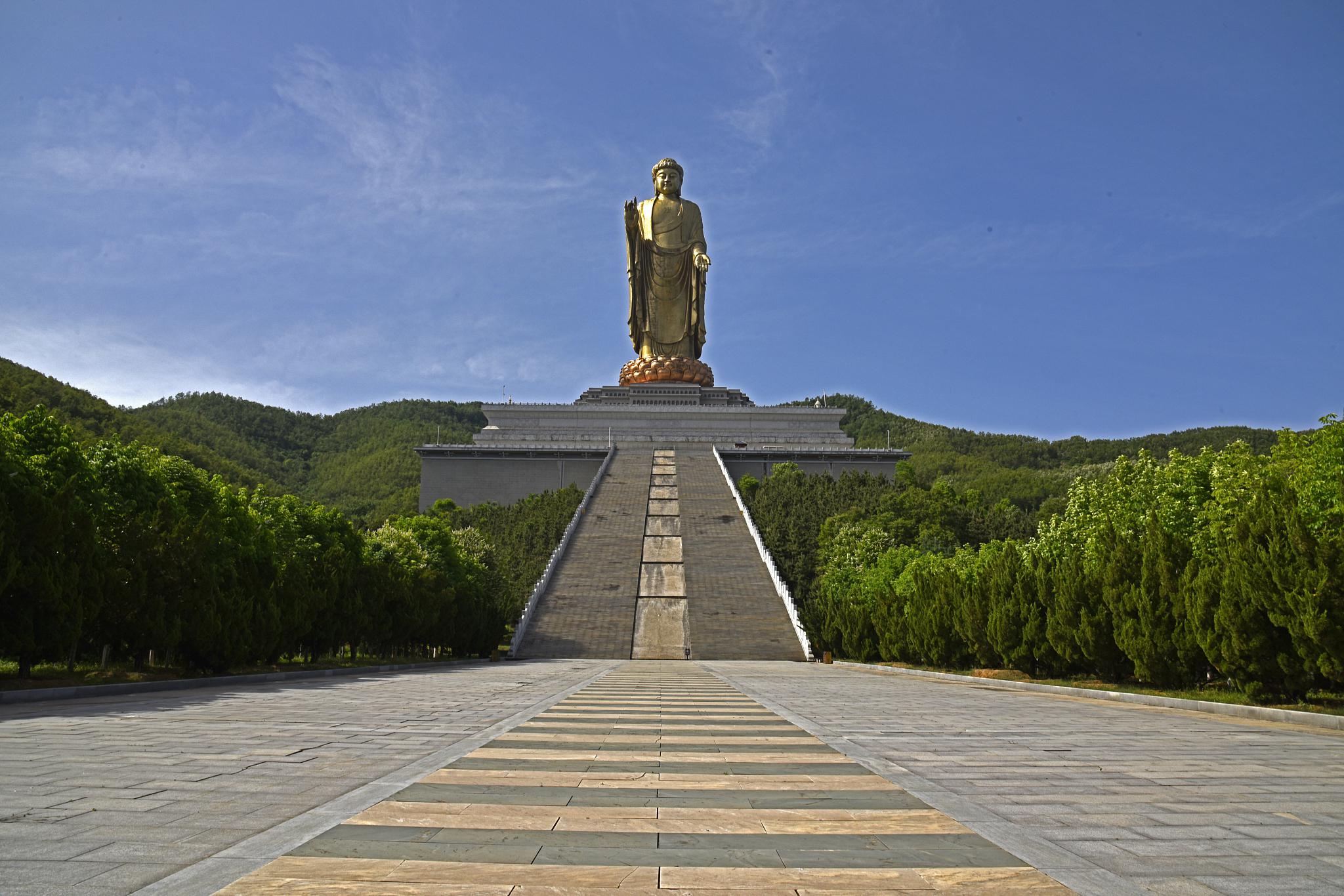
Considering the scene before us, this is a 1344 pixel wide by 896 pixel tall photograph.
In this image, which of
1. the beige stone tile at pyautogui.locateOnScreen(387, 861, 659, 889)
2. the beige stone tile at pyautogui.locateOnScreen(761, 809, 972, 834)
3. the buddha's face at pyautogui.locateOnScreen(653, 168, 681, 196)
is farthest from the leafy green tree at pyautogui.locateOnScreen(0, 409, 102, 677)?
the buddha's face at pyautogui.locateOnScreen(653, 168, 681, 196)

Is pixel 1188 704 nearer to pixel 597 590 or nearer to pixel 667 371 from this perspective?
pixel 597 590

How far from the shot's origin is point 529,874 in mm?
3068

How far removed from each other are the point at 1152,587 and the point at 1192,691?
1.19 metres

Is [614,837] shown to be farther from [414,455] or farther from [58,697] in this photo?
[414,455]

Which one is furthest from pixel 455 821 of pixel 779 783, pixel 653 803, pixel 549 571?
pixel 549 571

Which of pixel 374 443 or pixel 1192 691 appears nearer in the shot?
pixel 1192 691

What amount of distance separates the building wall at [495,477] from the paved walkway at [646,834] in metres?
39.7

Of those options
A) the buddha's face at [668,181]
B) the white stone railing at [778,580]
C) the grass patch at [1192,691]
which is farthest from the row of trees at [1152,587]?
the buddha's face at [668,181]

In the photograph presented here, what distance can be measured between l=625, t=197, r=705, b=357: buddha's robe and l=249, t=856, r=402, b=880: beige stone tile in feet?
156

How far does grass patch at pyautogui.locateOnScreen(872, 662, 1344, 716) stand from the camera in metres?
9.27

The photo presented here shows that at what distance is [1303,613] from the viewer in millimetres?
8828

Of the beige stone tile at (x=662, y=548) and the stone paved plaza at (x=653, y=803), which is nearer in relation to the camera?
the stone paved plaza at (x=653, y=803)

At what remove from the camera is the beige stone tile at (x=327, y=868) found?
3012 mm

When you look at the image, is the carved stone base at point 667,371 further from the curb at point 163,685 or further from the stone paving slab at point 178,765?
the stone paving slab at point 178,765
